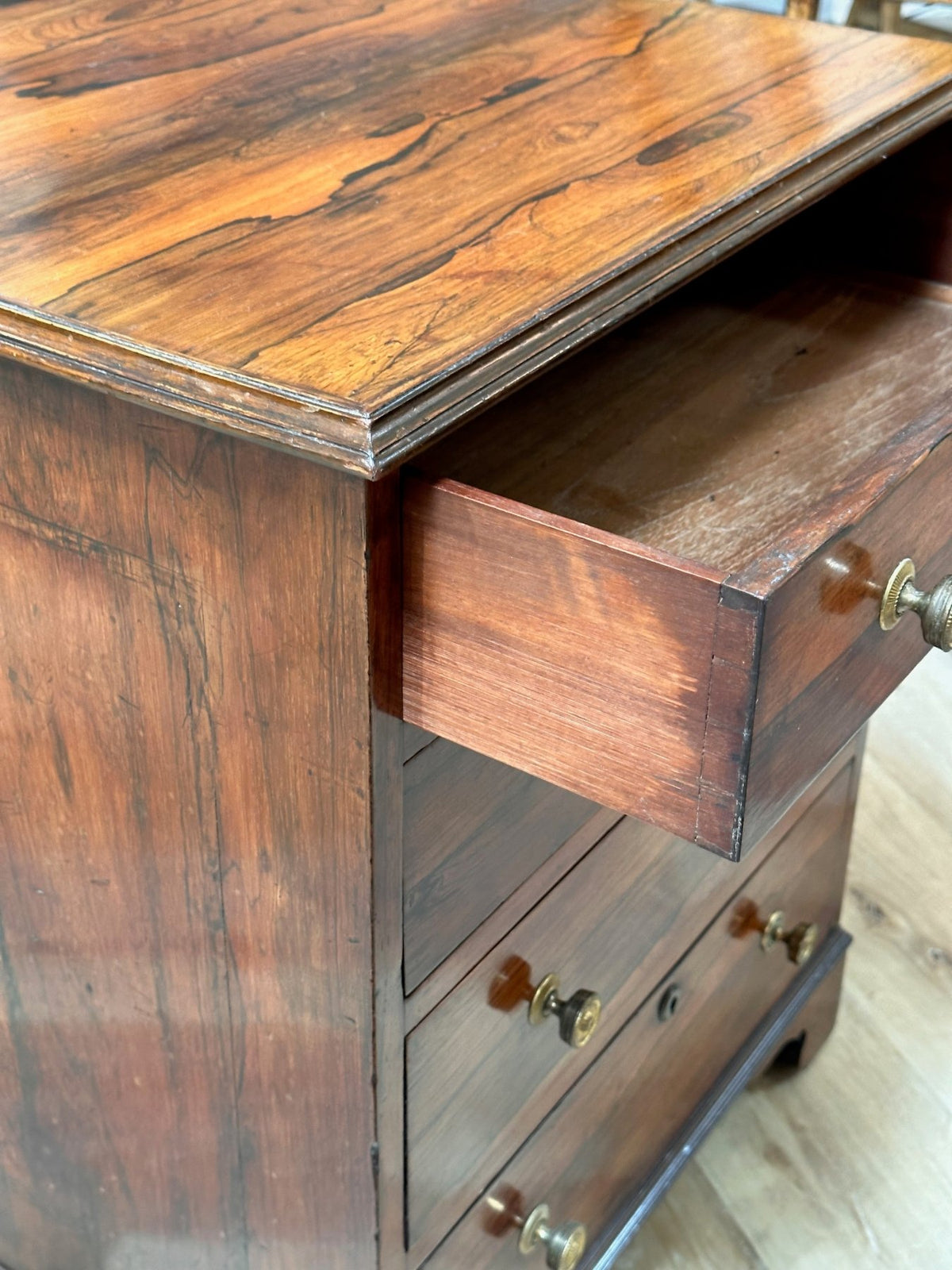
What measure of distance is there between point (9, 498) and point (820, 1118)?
921mm

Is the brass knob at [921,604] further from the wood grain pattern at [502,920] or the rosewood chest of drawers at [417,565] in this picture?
the wood grain pattern at [502,920]

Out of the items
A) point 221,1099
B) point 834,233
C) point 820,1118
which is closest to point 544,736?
point 221,1099

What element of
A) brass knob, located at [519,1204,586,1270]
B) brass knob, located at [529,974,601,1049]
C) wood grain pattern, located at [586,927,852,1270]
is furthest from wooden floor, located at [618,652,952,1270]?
brass knob, located at [529,974,601,1049]

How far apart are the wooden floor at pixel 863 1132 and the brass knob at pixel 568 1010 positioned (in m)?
0.41

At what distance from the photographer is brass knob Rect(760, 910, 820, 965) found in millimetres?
1085

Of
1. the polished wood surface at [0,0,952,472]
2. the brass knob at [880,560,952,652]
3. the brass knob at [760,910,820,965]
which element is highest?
the polished wood surface at [0,0,952,472]

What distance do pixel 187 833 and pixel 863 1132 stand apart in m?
0.79

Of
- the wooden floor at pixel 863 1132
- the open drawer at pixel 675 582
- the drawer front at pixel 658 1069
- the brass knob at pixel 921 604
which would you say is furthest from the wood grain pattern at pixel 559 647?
the wooden floor at pixel 863 1132

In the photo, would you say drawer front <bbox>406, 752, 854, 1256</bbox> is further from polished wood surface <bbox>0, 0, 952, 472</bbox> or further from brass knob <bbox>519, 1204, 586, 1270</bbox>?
polished wood surface <bbox>0, 0, 952, 472</bbox>

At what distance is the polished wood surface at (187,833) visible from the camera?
57cm

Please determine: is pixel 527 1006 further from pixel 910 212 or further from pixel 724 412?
pixel 910 212

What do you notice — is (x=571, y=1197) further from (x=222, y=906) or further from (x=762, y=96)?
(x=762, y=96)

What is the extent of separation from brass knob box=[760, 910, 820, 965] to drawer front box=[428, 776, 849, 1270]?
0.04ft

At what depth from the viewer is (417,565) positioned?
56cm
